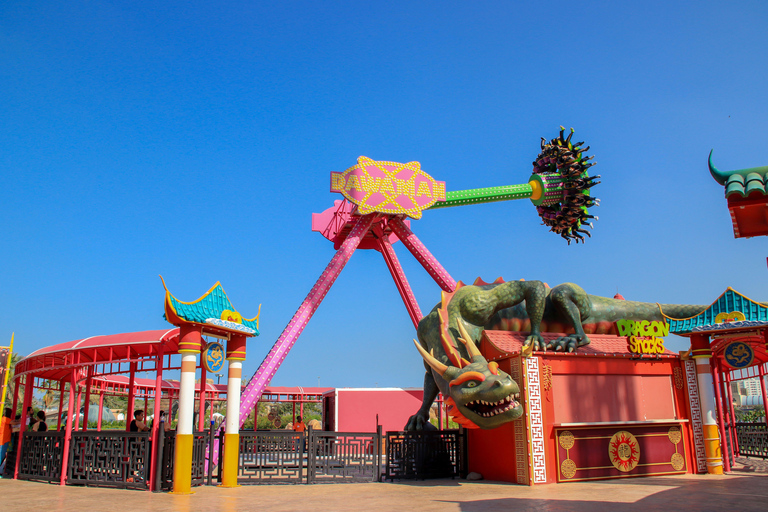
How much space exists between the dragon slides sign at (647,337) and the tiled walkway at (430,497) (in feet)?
7.82

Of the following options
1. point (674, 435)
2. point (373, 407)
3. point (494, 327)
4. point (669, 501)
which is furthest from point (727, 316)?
point (373, 407)

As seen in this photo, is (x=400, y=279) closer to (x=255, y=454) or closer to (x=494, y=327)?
(x=494, y=327)

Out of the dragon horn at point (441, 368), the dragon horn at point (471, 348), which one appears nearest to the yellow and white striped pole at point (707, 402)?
the dragon horn at point (471, 348)

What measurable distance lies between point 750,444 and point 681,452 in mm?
5749

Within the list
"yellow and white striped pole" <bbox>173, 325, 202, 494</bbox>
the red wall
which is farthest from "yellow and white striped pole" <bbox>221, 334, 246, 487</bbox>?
the red wall

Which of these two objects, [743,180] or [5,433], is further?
[5,433]

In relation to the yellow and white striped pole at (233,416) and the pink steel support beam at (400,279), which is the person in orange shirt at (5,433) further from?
the pink steel support beam at (400,279)

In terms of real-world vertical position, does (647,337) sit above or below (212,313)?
below

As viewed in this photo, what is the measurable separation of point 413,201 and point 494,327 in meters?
6.47

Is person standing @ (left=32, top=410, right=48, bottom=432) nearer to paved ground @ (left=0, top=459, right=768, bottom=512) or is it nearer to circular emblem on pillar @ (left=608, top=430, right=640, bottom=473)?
paved ground @ (left=0, top=459, right=768, bottom=512)

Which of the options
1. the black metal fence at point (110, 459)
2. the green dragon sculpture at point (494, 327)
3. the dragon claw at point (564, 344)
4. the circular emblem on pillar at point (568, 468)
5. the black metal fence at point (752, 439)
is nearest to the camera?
the green dragon sculpture at point (494, 327)

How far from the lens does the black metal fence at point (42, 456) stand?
10594 millimetres

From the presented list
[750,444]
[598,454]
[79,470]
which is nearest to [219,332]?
[79,470]

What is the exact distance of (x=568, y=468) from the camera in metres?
9.98
